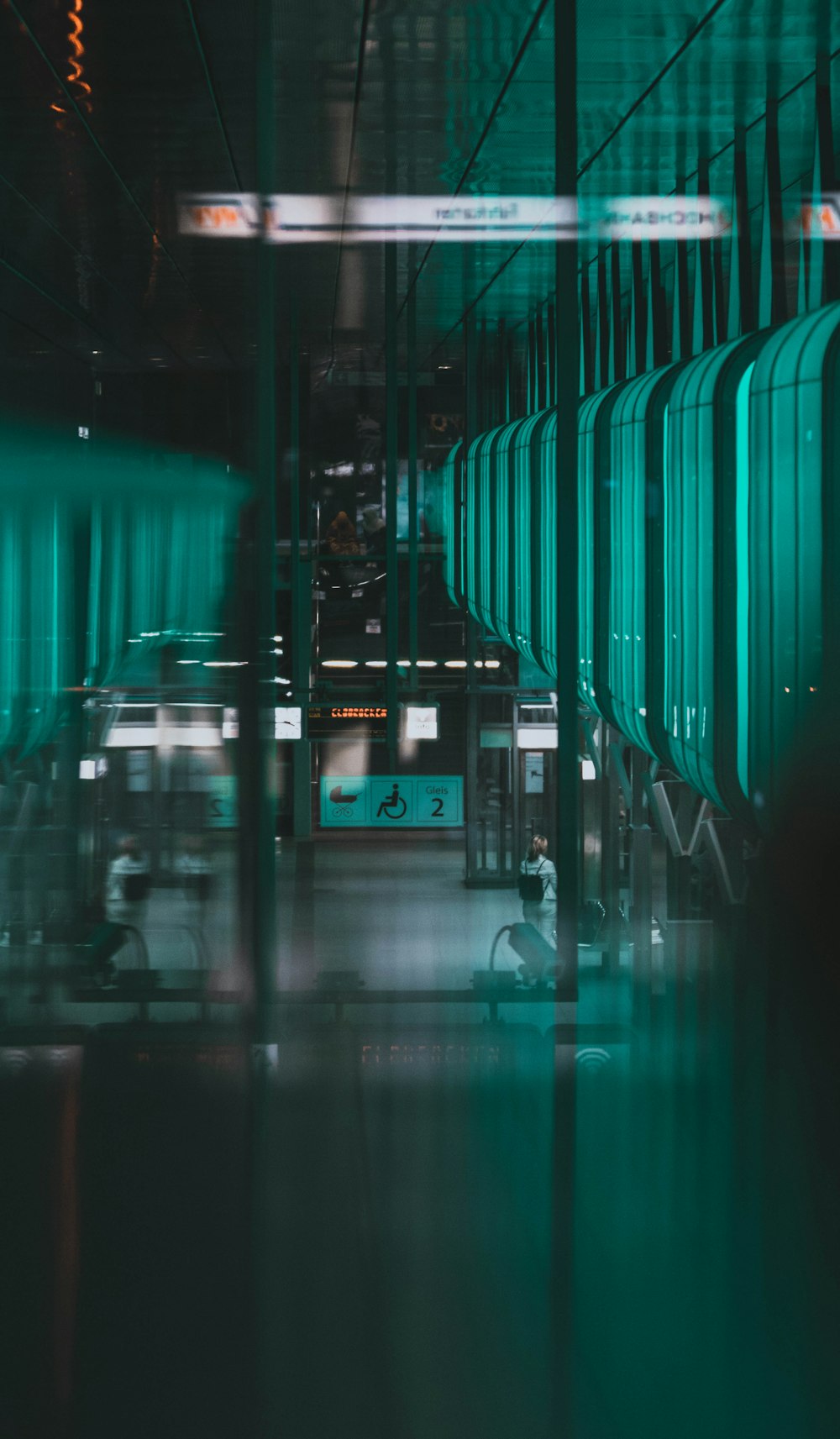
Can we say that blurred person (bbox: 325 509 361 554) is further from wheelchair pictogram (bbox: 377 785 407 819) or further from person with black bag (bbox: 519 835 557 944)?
person with black bag (bbox: 519 835 557 944)

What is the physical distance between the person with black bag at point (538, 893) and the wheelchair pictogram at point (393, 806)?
6.77 ft

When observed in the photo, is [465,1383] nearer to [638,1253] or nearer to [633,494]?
[638,1253]

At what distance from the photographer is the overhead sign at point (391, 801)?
59.2 feet

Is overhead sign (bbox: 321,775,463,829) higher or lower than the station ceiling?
lower

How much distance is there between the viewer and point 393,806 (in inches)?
728

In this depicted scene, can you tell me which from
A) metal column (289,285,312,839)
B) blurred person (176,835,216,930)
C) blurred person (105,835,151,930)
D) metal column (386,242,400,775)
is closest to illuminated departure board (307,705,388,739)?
metal column (289,285,312,839)

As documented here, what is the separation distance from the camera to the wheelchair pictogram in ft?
60.2

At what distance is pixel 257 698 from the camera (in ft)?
17.7

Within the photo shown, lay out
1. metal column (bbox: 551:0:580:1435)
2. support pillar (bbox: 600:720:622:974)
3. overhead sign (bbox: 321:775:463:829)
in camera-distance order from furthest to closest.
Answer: overhead sign (bbox: 321:775:463:829) → support pillar (bbox: 600:720:622:974) → metal column (bbox: 551:0:580:1435)

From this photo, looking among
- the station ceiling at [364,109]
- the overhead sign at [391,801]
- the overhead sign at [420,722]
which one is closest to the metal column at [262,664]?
the station ceiling at [364,109]

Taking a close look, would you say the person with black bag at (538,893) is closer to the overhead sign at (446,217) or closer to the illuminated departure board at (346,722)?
the illuminated departure board at (346,722)

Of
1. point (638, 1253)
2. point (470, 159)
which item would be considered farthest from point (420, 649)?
point (638, 1253)

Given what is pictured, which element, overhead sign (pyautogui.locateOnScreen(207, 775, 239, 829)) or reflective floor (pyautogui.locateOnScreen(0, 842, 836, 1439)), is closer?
reflective floor (pyautogui.locateOnScreen(0, 842, 836, 1439))

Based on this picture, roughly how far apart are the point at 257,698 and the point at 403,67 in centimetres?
411
